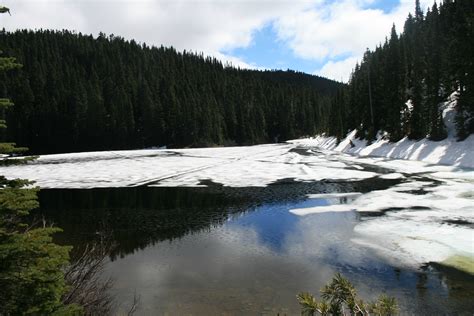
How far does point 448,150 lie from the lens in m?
35.1

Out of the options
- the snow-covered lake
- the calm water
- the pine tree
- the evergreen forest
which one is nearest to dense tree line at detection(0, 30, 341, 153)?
the evergreen forest

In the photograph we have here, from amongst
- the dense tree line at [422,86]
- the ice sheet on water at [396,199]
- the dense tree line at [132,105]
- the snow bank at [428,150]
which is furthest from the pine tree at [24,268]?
the dense tree line at [132,105]

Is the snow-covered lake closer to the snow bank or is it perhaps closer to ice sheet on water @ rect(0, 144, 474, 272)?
ice sheet on water @ rect(0, 144, 474, 272)

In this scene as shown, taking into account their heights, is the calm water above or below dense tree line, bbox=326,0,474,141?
below

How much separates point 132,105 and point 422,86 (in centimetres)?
8562

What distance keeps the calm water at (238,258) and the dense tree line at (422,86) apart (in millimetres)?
23800

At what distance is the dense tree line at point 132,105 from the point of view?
10469 cm

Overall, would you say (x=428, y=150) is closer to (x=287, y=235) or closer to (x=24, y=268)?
(x=287, y=235)

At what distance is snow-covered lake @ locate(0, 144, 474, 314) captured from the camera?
944 centimetres

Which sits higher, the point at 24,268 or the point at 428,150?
the point at 428,150

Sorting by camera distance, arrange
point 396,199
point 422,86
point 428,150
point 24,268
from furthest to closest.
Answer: point 422,86 < point 428,150 < point 396,199 < point 24,268

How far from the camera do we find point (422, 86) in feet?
150

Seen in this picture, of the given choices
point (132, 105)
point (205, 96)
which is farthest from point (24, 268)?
point (205, 96)

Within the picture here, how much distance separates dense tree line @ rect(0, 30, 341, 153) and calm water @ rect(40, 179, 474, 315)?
8538 cm
